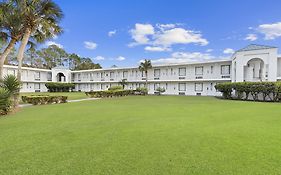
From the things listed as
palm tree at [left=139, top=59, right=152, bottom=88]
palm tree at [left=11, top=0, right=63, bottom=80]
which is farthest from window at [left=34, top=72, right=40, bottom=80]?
palm tree at [left=11, top=0, right=63, bottom=80]

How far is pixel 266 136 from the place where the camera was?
6332 mm

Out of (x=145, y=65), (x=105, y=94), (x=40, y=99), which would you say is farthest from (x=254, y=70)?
(x=40, y=99)

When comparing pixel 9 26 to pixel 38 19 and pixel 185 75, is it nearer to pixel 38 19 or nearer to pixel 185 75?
pixel 38 19

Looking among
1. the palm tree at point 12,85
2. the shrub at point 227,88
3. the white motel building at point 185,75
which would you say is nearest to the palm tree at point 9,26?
the palm tree at point 12,85

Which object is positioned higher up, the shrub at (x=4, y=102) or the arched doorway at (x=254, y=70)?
the arched doorway at (x=254, y=70)

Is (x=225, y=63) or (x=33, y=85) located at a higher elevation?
(x=225, y=63)

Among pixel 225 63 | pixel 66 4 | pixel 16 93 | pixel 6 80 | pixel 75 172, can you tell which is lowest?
pixel 75 172

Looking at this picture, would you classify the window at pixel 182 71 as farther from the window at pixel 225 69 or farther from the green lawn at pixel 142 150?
the green lawn at pixel 142 150

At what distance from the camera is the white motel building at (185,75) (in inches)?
1066

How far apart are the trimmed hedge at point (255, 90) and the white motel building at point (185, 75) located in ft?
14.4

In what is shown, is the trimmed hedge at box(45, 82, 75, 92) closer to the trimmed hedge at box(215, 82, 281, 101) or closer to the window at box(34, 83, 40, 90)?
the window at box(34, 83, 40, 90)

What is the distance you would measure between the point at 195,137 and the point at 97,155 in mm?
3169

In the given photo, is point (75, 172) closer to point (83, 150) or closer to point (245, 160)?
point (83, 150)

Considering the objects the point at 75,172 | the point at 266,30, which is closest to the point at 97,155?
the point at 75,172
